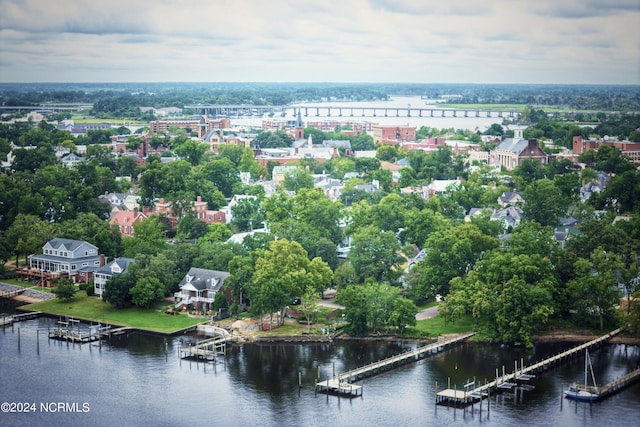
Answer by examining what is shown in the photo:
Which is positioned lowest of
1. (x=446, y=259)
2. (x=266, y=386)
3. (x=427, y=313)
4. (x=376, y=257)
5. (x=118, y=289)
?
(x=266, y=386)

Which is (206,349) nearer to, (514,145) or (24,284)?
(24,284)

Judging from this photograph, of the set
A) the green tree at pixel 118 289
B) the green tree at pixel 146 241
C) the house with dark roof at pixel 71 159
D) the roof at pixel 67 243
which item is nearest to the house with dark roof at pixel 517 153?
the house with dark roof at pixel 71 159

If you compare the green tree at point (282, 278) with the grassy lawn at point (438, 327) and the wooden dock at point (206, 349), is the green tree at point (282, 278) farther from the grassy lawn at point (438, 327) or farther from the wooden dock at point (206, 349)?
the grassy lawn at point (438, 327)

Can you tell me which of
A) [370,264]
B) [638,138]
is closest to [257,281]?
[370,264]

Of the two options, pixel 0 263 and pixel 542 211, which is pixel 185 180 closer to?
pixel 0 263

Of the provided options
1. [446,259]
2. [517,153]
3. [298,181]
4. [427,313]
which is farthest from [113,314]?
[517,153]

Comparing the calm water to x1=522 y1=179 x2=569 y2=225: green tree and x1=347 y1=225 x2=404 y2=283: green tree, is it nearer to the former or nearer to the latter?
x1=347 y1=225 x2=404 y2=283: green tree
